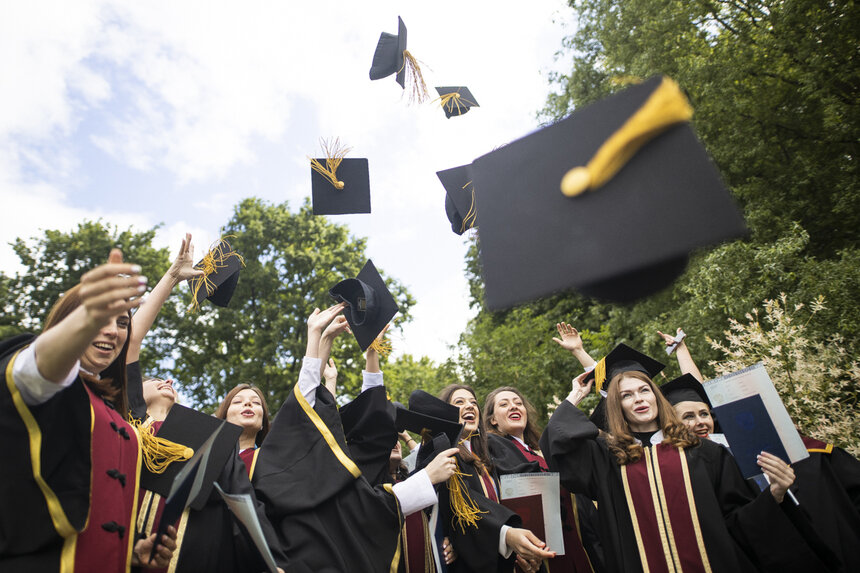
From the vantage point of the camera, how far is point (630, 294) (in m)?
2.90

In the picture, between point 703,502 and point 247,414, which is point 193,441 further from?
point 703,502

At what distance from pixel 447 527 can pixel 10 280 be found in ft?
56.2

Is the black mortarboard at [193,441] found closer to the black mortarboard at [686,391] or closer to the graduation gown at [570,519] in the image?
the graduation gown at [570,519]

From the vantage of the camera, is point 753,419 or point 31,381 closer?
point 31,381

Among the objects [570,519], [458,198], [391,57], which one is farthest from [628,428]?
[391,57]

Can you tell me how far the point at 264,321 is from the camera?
15.4 meters

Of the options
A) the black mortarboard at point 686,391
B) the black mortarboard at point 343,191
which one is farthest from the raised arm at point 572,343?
the black mortarboard at point 343,191

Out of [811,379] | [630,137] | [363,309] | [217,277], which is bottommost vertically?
[811,379]

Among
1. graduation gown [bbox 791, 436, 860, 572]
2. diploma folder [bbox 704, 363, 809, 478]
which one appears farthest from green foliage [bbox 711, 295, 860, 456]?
diploma folder [bbox 704, 363, 809, 478]

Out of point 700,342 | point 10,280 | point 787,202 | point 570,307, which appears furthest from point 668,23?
point 10,280

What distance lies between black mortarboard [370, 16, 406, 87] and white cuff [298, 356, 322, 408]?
2394 mm

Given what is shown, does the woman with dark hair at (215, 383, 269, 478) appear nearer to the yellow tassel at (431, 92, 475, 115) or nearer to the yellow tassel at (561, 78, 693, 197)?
the yellow tassel at (561, 78, 693, 197)

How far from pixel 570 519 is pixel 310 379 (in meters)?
2.17

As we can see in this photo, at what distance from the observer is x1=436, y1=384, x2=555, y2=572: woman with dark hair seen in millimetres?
3299
